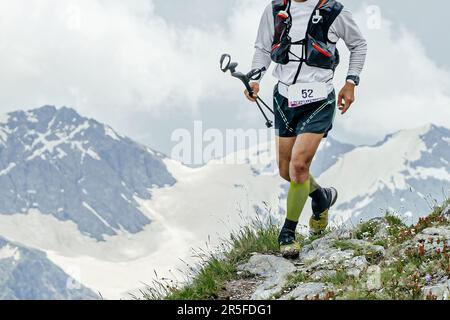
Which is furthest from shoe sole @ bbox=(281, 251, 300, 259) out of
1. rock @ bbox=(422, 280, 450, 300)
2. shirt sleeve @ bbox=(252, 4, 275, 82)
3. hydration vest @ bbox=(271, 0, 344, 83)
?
rock @ bbox=(422, 280, 450, 300)

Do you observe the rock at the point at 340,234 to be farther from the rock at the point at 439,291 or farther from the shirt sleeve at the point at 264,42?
the rock at the point at 439,291

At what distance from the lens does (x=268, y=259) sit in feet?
26.1

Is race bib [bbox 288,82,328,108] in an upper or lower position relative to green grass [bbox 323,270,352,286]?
upper

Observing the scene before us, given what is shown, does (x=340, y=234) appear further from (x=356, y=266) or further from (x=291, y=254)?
(x=356, y=266)

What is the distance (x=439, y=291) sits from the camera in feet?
18.3

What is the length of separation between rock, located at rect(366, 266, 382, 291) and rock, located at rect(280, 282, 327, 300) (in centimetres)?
42

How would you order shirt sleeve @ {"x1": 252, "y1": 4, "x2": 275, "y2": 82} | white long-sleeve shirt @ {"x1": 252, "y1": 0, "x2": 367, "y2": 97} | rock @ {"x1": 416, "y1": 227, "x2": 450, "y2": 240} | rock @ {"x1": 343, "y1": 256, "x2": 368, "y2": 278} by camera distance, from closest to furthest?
1. rock @ {"x1": 343, "y1": 256, "x2": 368, "y2": 278}
2. rock @ {"x1": 416, "y1": 227, "x2": 450, "y2": 240}
3. white long-sleeve shirt @ {"x1": 252, "y1": 0, "x2": 367, "y2": 97}
4. shirt sleeve @ {"x1": 252, "y1": 4, "x2": 275, "y2": 82}

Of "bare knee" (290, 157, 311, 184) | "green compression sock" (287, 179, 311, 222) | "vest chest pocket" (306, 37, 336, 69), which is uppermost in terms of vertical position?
"vest chest pocket" (306, 37, 336, 69)

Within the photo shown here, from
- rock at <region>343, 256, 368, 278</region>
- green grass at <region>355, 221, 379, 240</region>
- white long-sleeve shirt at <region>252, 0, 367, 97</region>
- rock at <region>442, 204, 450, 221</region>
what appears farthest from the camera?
green grass at <region>355, 221, 379, 240</region>

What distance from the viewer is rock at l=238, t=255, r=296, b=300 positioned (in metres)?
6.86

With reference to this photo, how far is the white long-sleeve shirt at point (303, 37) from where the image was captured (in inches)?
308

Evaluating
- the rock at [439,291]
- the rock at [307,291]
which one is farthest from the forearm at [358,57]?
the rock at [439,291]

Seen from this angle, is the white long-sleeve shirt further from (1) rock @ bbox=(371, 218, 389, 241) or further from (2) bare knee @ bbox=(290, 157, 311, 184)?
(1) rock @ bbox=(371, 218, 389, 241)
